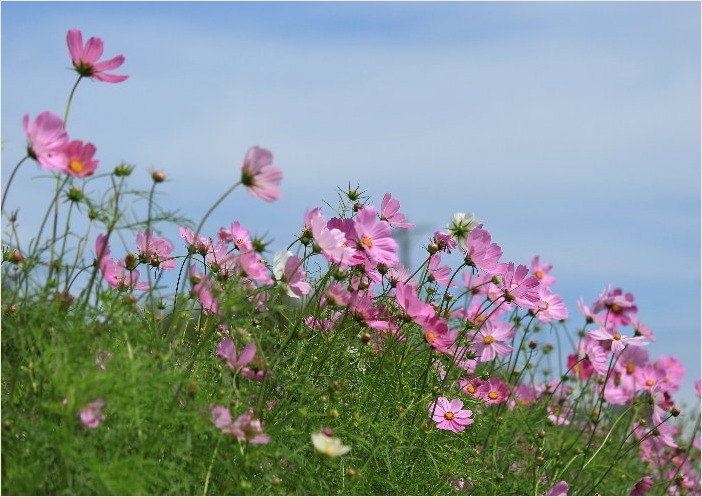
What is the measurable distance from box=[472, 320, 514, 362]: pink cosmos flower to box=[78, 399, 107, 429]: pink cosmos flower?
1.23m

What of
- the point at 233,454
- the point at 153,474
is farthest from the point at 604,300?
the point at 153,474

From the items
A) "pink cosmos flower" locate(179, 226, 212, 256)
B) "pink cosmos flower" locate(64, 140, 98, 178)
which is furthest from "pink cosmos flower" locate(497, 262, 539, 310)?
"pink cosmos flower" locate(64, 140, 98, 178)

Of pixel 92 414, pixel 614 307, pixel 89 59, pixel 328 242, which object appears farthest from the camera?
pixel 614 307

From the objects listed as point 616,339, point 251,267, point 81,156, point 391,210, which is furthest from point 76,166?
point 616,339

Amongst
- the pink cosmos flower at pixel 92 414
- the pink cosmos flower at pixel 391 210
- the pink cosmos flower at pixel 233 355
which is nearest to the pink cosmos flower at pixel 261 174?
the pink cosmos flower at pixel 233 355

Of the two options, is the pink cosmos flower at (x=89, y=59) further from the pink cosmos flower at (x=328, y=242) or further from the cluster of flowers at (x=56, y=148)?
the pink cosmos flower at (x=328, y=242)

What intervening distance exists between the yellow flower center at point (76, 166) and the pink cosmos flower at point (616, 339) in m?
1.52

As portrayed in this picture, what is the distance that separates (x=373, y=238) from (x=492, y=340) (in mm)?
741

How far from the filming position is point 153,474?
150 cm

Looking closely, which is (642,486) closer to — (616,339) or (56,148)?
(616,339)

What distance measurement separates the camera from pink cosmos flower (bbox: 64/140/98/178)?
4.72 feet

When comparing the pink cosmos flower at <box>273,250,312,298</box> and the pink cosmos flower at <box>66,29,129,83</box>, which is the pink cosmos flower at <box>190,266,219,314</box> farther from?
the pink cosmos flower at <box>66,29,129,83</box>

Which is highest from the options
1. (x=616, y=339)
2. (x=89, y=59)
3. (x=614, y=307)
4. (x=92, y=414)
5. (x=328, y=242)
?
(x=614, y=307)

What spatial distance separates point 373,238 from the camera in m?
1.82
